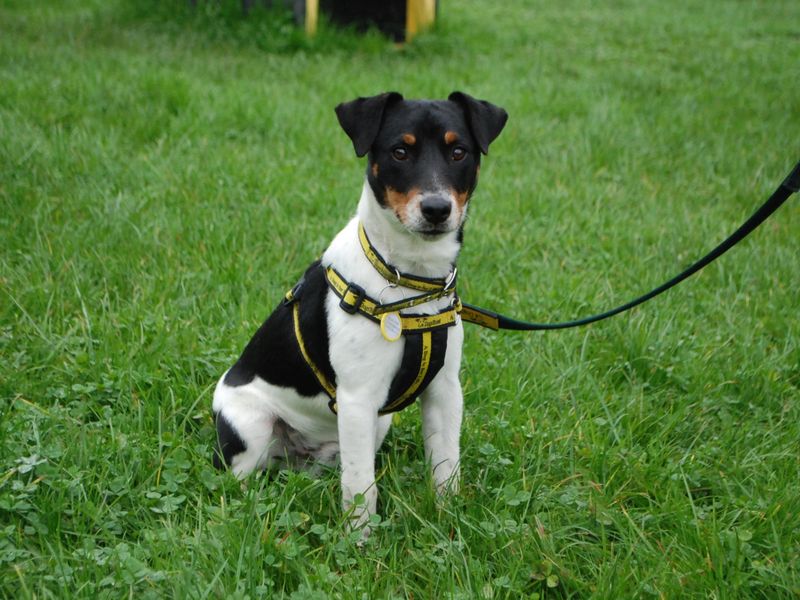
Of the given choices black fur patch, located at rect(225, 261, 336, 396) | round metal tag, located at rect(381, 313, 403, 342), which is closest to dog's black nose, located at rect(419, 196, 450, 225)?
round metal tag, located at rect(381, 313, 403, 342)

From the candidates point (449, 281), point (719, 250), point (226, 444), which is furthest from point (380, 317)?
point (719, 250)

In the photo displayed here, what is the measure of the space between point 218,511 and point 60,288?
1787 mm

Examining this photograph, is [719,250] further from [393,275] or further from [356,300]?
[356,300]

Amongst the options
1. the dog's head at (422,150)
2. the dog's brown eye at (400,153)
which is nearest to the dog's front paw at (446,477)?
the dog's head at (422,150)

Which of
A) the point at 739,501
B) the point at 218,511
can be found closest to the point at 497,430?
the point at 739,501

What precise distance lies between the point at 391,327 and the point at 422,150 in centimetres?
55

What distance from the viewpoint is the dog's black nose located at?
2.33 metres

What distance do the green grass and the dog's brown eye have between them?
1.02 metres

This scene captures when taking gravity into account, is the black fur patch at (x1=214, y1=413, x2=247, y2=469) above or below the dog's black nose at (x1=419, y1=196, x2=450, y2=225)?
below

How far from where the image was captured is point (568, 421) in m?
3.05

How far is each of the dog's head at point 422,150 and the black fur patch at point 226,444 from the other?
2.98 ft

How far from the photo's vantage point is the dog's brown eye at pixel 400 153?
2480 millimetres

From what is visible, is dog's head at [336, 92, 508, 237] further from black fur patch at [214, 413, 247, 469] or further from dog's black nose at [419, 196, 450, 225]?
black fur patch at [214, 413, 247, 469]

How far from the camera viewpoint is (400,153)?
248 cm
